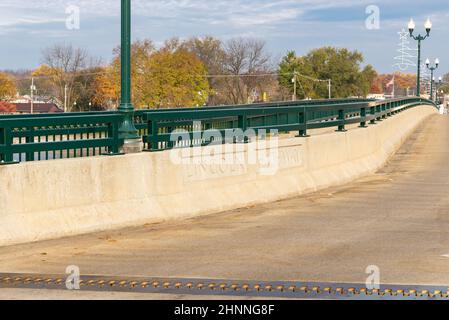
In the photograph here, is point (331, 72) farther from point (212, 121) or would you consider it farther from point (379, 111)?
point (212, 121)

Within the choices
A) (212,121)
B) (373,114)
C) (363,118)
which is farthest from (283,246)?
(373,114)

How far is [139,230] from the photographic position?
12.0 metres

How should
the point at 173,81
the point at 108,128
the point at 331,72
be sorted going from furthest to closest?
the point at 331,72 < the point at 173,81 < the point at 108,128

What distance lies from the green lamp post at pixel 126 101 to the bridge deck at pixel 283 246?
141cm

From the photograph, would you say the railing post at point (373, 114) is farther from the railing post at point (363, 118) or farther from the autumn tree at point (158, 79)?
the autumn tree at point (158, 79)

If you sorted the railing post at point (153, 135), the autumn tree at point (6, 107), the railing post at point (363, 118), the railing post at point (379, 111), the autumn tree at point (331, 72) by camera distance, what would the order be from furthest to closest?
the autumn tree at point (331, 72)
the autumn tree at point (6, 107)
the railing post at point (379, 111)
the railing post at point (363, 118)
the railing post at point (153, 135)

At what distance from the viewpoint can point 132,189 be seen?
1240cm

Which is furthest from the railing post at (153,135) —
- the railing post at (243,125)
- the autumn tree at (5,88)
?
the autumn tree at (5,88)

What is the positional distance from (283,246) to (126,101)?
4.10 m

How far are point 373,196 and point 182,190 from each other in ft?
15.5

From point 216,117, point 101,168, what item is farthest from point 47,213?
point 216,117

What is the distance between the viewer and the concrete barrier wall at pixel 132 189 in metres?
10.8

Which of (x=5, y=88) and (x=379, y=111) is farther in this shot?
(x=5, y=88)

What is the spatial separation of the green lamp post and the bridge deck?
4.63ft
